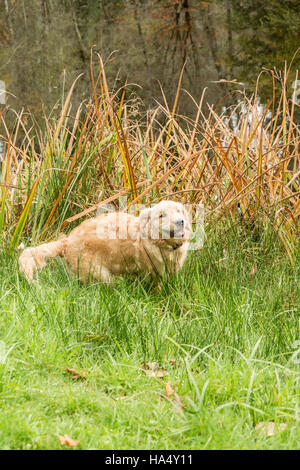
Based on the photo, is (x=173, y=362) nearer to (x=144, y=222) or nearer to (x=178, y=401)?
(x=178, y=401)

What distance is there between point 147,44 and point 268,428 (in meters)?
11.0

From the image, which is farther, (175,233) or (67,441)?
(175,233)

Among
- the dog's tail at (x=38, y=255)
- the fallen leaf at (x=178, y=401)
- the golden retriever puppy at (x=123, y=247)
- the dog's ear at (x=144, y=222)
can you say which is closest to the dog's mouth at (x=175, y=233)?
the golden retriever puppy at (x=123, y=247)

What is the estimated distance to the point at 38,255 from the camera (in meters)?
3.94

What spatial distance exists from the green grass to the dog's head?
261mm

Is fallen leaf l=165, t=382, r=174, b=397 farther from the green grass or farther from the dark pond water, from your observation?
the dark pond water

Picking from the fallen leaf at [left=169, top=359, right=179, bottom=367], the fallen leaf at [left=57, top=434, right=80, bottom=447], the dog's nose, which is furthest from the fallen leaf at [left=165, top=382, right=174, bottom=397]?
the dog's nose

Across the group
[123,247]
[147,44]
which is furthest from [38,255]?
[147,44]

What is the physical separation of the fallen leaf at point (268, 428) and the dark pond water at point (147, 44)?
857 cm

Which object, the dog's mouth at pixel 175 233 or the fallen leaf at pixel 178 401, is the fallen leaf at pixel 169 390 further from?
the dog's mouth at pixel 175 233

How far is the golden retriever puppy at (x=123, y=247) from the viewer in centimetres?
378

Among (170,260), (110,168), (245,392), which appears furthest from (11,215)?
(245,392)
